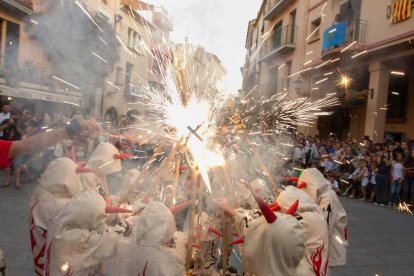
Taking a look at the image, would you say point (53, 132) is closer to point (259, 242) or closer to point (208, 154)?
point (208, 154)

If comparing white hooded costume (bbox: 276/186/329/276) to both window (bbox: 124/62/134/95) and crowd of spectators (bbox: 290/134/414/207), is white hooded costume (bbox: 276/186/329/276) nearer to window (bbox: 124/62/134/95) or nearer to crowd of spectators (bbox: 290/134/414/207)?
crowd of spectators (bbox: 290/134/414/207)

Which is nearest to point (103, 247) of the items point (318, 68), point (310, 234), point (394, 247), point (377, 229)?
point (310, 234)

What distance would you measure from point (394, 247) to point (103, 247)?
5554mm

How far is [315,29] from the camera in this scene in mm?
17031

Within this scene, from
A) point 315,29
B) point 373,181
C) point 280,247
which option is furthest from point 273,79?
point 280,247

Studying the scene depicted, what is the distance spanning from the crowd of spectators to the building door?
10.8m

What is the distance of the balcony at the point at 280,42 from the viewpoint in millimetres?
18969

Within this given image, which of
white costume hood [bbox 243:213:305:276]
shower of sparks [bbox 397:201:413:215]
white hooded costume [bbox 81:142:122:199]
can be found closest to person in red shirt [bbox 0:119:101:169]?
white hooded costume [bbox 81:142:122:199]

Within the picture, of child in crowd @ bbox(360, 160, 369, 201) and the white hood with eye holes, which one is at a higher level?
the white hood with eye holes

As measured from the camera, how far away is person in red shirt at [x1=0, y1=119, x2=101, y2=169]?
2.81 metres

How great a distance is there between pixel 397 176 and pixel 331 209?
6939 millimetres

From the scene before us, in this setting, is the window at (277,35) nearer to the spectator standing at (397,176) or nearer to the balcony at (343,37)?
the balcony at (343,37)

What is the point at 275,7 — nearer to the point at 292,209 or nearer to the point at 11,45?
the point at 11,45

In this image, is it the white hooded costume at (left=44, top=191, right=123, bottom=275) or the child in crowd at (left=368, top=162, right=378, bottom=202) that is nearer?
the white hooded costume at (left=44, top=191, right=123, bottom=275)
